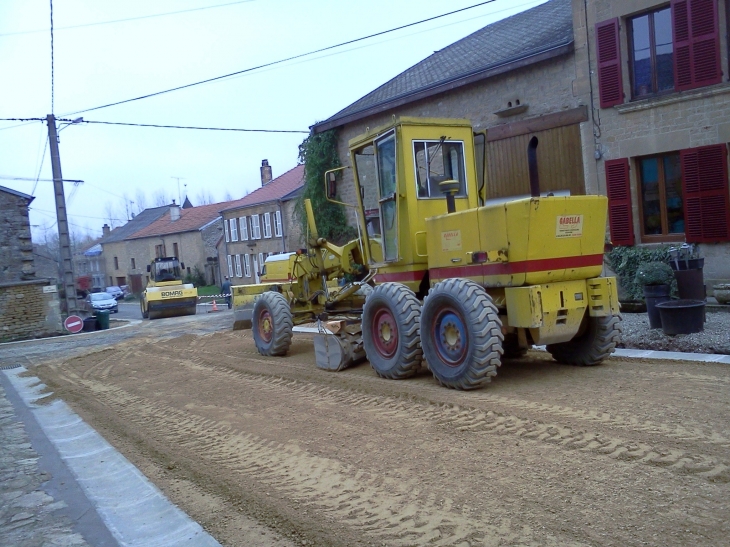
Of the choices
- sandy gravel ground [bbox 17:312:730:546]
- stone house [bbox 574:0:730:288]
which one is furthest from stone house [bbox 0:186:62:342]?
stone house [bbox 574:0:730:288]

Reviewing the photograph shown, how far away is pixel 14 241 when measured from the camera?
2628 cm

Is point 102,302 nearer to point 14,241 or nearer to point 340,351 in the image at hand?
point 14,241

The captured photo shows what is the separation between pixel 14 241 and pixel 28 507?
23.8 metres

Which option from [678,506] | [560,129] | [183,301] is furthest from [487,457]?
[183,301]

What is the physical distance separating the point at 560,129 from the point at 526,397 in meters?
9.17

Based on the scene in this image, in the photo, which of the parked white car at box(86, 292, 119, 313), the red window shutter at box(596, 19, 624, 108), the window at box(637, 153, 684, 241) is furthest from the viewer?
the parked white car at box(86, 292, 119, 313)

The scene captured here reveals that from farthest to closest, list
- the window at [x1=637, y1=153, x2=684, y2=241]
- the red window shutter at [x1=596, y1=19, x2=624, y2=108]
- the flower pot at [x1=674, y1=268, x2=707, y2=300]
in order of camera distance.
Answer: the red window shutter at [x1=596, y1=19, x2=624, y2=108], the window at [x1=637, y1=153, x2=684, y2=241], the flower pot at [x1=674, y1=268, x2=707, y2=300]

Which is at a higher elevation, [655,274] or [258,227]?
[258,227]

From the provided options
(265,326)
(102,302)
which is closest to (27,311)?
(265,326)

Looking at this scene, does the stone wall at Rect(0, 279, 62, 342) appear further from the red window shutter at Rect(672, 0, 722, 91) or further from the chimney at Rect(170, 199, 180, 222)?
the chimney at Rect(170, 199, 180, 222)

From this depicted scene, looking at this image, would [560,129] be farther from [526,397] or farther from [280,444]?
[280,444]

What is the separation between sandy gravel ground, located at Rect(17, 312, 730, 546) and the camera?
391 cm

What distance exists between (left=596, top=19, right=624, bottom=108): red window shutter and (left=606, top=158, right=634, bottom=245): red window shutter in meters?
1.23

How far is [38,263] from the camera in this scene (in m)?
54.7
